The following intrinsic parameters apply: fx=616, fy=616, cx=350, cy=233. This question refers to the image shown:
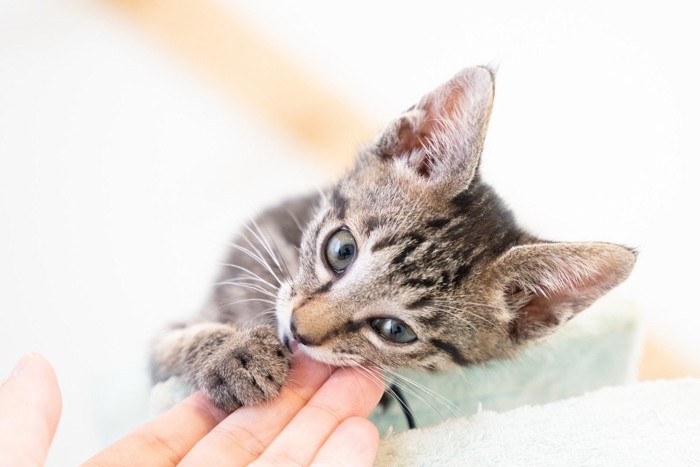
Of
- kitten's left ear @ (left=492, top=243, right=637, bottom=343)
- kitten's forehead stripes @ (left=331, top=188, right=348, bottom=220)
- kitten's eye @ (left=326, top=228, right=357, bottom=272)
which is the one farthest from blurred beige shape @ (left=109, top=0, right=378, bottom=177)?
kitten's left ear @ (left=492, top=243, right=637, bottom=343)

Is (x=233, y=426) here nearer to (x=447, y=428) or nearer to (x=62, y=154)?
(x=447, y=428)

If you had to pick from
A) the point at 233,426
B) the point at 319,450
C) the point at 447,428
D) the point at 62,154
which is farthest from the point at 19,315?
the point at 447,428

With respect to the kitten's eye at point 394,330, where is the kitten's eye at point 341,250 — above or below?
above

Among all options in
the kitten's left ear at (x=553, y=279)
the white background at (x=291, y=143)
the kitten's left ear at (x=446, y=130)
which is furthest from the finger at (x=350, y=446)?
the white background at (x=291, y=143)

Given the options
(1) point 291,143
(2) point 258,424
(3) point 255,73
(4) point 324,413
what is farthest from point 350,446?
(3) point 255,73

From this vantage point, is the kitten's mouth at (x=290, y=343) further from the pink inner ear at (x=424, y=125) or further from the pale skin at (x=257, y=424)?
the pink inner ear at (x=424, y=125)

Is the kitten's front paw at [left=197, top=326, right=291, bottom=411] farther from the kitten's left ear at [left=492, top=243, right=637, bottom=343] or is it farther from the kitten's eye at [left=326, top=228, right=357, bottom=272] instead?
the kitten's left ear at [left=492, top=243, right=637, bottom=343]

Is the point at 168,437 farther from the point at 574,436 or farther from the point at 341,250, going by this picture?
the point at 574,436
